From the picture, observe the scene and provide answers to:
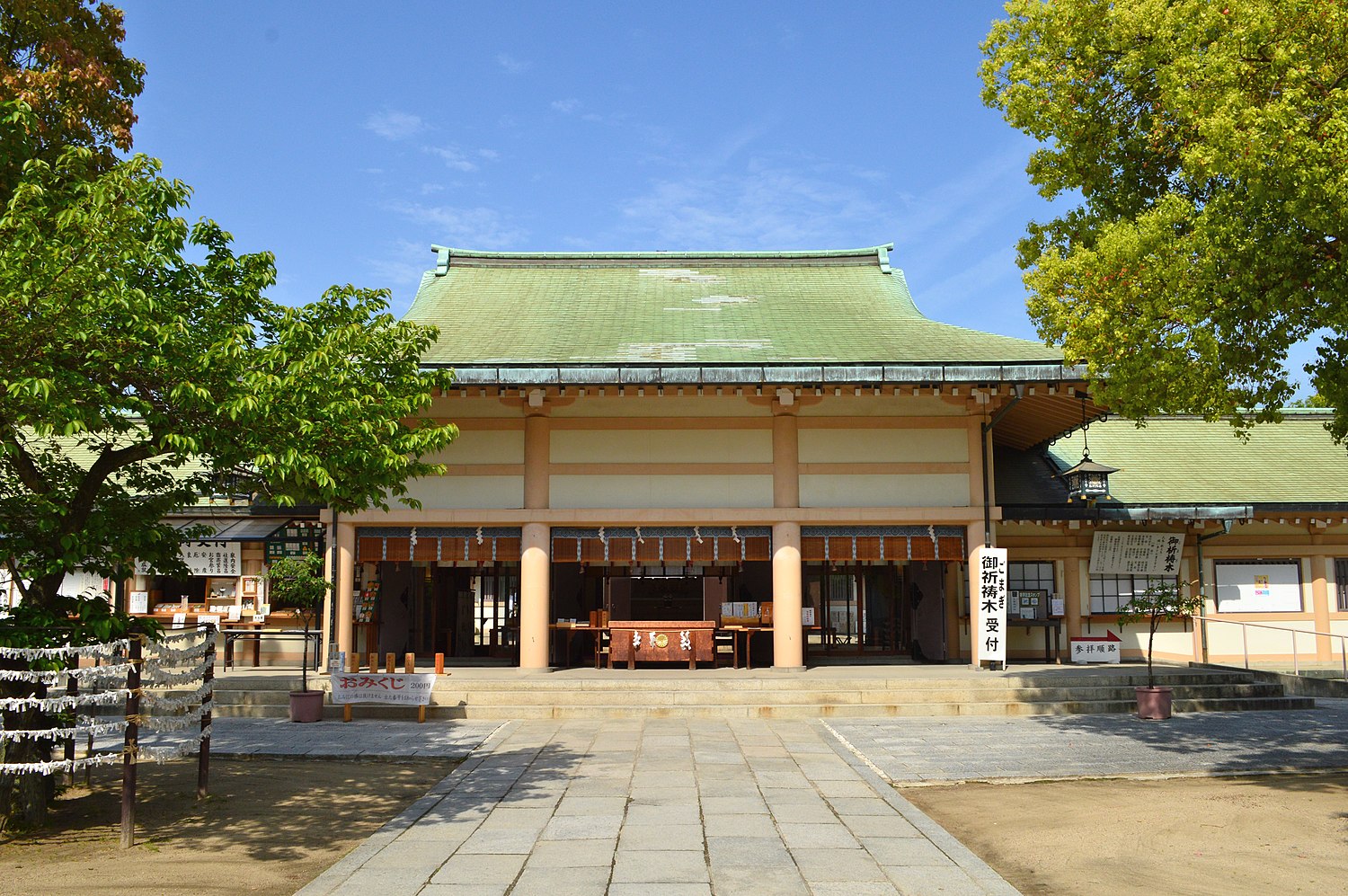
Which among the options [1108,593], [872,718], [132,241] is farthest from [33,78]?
[1108,593]

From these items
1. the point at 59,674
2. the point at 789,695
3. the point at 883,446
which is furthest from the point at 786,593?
the point at 59,674

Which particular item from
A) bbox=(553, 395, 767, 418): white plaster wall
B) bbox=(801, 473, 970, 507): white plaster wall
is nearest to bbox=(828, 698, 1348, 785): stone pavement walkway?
bbox=(801, 473, 970, 507): white plaster wall

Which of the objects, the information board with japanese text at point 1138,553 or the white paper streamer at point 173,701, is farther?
the information board with japanese text at point 1138,553

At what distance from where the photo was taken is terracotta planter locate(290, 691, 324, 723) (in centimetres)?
1346

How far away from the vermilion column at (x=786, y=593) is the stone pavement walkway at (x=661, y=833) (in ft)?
16.7

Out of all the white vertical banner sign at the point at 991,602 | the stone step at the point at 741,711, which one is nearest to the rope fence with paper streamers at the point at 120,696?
the stone step at the point at 741,711

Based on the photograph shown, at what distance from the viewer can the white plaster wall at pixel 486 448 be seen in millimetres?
16578

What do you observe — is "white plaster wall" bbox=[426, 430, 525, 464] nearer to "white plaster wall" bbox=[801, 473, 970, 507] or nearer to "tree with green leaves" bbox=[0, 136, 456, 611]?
"white plaster wall" bbox=[801, 473, 970, 507]

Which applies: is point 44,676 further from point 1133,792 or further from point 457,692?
point 1133,792

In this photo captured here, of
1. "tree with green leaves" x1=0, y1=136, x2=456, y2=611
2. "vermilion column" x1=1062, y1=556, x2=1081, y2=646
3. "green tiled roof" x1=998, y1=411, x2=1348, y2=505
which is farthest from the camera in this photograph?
"vermilion column" x1=1062, y1=556, x2=1081, y2=646

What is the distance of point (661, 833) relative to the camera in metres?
7.36

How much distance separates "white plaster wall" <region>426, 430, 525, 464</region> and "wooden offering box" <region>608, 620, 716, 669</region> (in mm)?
3544

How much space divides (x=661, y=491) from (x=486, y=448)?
3.14 metres

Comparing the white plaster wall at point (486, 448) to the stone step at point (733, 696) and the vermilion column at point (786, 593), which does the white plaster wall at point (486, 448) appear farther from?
the vermilion column at point (786, 593)
